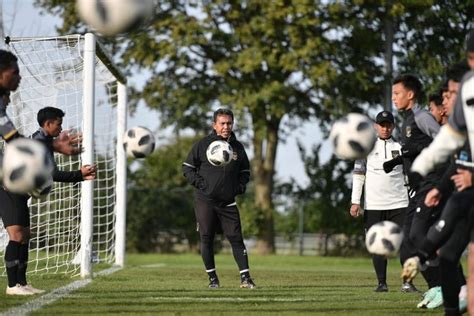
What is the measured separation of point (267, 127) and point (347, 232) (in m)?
4.01

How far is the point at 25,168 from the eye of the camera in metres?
7.98

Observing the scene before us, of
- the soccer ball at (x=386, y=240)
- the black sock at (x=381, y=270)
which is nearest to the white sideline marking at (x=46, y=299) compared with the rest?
the soccer ball at (x=386, y=240)

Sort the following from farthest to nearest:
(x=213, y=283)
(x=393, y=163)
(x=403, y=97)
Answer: (x=213, y=283)
(x=393, y=163)
(x=403, y=97)

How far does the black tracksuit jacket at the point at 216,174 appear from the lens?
1251cm

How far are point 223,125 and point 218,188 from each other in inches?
29.4

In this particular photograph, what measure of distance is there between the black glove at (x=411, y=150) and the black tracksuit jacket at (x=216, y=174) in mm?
3016

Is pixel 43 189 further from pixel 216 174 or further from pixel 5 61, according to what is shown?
pixel 216 174

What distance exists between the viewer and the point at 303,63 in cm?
3089

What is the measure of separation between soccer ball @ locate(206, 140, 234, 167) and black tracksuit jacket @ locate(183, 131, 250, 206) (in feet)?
1.30

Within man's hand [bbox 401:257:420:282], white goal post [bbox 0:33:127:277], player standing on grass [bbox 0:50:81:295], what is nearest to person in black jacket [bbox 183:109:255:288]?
white goal post [bbox 0:33:127:277]

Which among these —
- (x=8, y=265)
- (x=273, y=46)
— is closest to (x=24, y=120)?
(x=8, y=265)

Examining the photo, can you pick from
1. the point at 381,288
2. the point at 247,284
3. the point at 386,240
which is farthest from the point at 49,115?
the point at 381,288

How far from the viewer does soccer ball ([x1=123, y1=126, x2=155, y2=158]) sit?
11.2 m

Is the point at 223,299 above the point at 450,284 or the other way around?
the other way around
